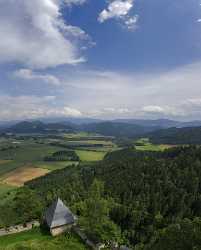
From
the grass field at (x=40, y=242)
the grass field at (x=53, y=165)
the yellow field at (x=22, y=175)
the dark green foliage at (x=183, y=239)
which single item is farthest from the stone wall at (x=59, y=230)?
the grass field at (x=53, y=165)

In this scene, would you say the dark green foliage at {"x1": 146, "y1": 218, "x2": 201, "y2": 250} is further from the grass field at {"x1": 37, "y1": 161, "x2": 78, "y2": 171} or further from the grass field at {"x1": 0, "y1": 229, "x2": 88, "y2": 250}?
the grass field at {"x1": 37, "y1": 161, "x2": 78, "y2": 171}

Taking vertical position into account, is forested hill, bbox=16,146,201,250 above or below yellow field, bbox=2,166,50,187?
above

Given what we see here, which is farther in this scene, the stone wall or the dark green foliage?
the stone wall

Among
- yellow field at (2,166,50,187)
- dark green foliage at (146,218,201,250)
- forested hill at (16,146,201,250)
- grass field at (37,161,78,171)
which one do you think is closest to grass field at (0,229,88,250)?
forested hill at (16,146,201,250)

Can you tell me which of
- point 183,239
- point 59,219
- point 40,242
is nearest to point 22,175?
point 59,219

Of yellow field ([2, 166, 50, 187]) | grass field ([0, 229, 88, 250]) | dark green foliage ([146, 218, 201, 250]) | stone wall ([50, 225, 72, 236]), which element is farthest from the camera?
yellow field ([2, 166, 50, 187])

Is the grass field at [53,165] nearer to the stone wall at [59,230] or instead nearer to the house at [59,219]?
the house at [59,219]

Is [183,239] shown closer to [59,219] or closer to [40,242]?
[40,242]
